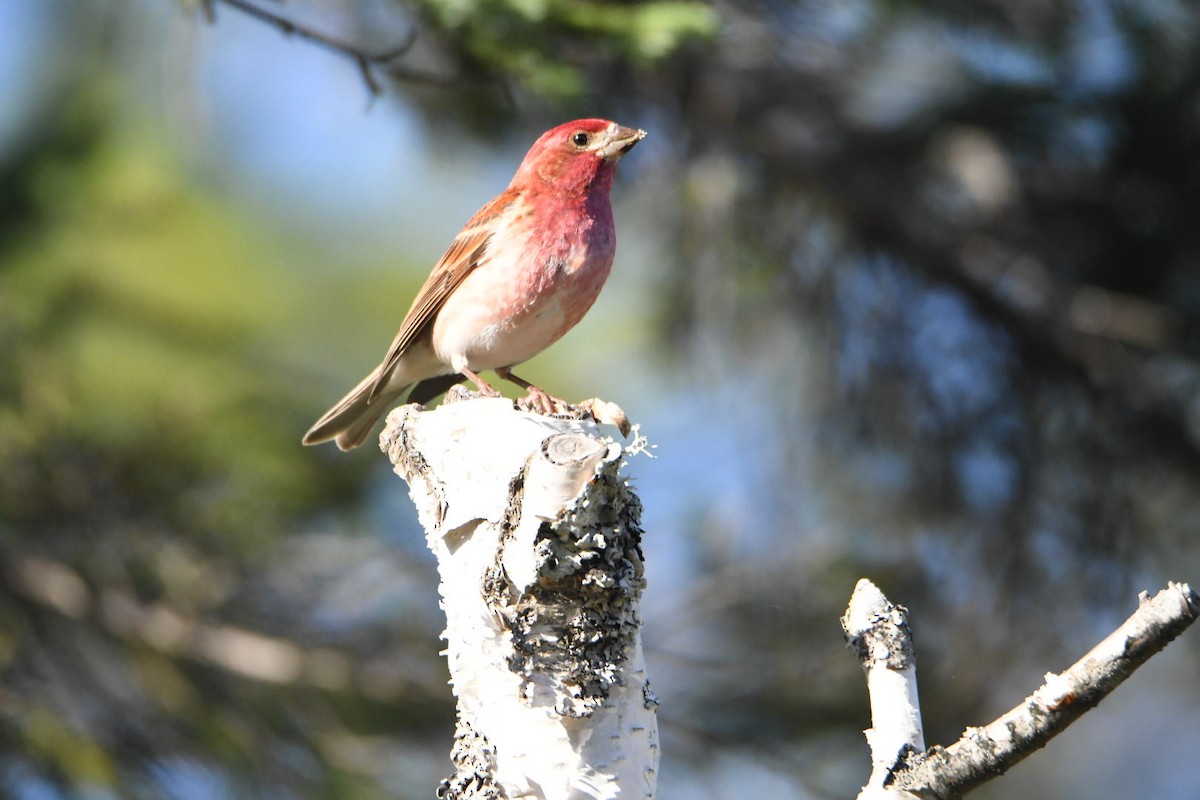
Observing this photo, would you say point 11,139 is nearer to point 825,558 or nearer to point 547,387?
point 547,387

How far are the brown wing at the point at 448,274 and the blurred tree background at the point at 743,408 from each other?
115cm

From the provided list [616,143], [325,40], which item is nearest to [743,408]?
[616,143]

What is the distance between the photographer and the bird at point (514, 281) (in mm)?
4496

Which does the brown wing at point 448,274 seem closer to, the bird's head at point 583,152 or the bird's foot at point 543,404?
the bird's head at point 583,152

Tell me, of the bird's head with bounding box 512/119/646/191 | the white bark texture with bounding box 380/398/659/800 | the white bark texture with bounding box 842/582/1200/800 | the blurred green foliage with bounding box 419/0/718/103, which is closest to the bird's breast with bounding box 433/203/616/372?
the bird's head with bounding box 512/119/646/191

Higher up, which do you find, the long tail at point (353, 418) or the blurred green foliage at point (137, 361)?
the blurred green foliage at point (137, 361)

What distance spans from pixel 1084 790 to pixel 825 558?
5.09m

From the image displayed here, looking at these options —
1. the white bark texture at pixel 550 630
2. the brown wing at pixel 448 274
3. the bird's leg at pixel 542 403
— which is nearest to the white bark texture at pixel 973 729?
the white bark texture at pixel 550 630

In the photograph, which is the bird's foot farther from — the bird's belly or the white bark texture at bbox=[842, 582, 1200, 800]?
the white bark texture at bbox=[842, 582, 1200, 800]

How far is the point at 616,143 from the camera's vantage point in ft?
15.7

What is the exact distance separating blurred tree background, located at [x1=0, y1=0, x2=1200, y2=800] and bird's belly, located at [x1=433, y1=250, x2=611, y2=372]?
1581 millimetres

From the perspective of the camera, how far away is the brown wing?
4.79m

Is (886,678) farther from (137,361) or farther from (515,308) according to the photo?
(137,361)

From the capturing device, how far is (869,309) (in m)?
6.77
